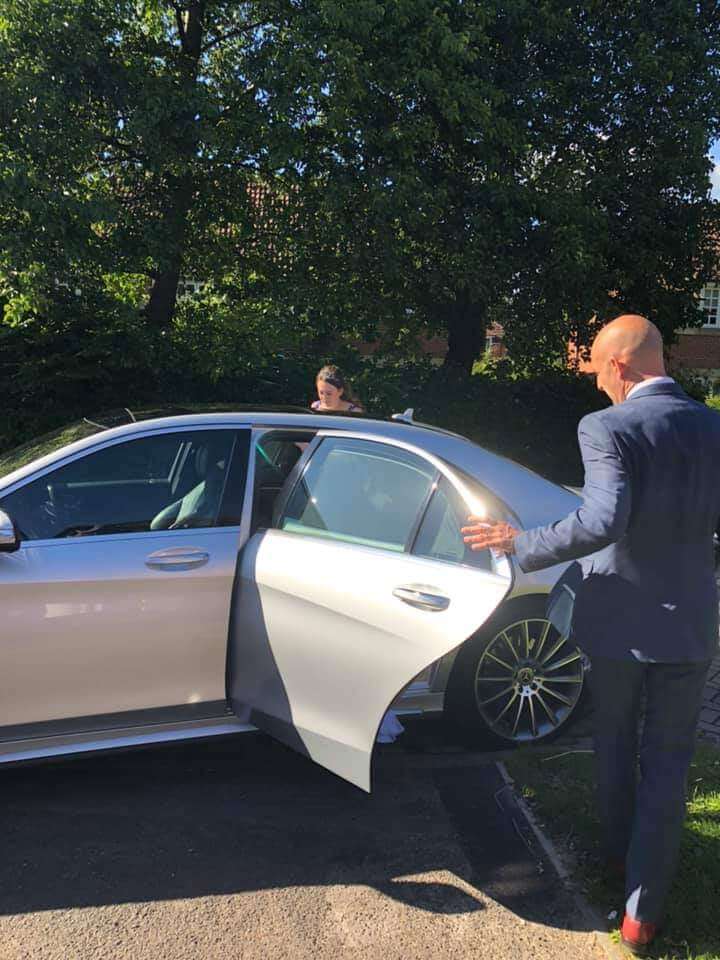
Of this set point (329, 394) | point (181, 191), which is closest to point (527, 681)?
point (329, 394)

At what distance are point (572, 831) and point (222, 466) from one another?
2092 millimetres

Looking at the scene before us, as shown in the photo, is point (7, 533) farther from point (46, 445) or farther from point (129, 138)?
point (129, 138)

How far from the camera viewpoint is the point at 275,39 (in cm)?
965

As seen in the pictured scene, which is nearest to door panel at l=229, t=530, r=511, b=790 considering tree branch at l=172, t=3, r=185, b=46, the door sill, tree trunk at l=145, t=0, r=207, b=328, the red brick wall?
the door sill

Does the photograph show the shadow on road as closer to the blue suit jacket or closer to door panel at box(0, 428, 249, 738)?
door panel at box(0, 428, 249, 738)

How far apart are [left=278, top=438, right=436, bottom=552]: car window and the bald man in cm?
91

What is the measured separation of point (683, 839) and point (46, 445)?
3176 mm

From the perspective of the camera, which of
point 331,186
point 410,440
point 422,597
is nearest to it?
point 422,597

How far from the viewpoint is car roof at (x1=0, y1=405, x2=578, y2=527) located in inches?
148

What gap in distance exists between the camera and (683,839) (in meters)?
3.30

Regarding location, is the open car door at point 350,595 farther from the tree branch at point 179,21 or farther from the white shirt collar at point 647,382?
the tree branch at point 179,21

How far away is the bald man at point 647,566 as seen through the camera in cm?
252

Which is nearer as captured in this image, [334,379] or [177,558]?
[177,558]

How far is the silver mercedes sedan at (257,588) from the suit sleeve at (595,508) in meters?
0.48
